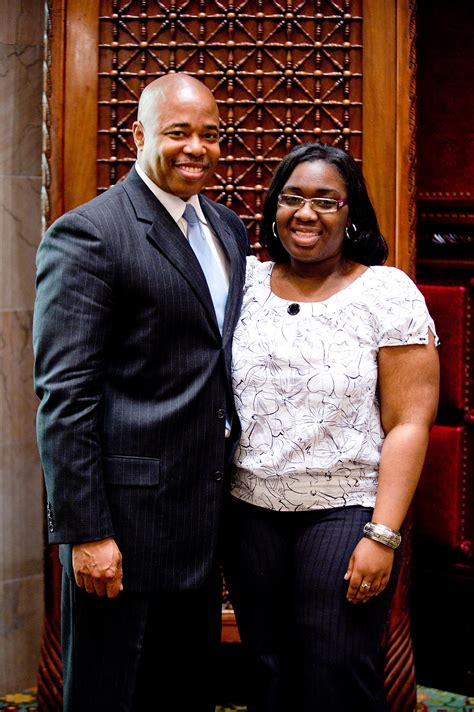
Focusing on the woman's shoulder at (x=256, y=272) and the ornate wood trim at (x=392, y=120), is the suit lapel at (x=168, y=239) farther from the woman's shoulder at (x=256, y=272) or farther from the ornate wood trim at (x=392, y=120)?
the ornate wood trim at (x=392, y=120)

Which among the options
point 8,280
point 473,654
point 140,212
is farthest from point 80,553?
point 473,654

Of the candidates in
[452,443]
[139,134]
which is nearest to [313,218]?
[139,134]

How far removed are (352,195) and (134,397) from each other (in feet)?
2.07

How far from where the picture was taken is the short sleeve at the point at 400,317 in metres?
1.82

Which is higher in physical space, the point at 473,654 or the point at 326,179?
the point at 326,179

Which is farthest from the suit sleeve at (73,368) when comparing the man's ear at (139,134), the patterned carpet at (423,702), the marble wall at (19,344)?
the patterned carpet at (423,702)

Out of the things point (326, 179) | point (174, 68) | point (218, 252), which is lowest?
point (218, 252)

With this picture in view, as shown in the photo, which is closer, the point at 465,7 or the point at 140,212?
the point at 140,212

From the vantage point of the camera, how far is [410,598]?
9.79ft

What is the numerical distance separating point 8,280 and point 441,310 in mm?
1348

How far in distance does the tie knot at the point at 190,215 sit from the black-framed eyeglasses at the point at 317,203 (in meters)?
0.22

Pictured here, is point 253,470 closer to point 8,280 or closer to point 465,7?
point 8,280

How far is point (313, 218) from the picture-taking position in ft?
6.19

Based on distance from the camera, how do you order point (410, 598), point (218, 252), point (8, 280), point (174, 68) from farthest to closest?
point (410, 598) < point (8, 280) < point (174, 68) < point (218, 252)
